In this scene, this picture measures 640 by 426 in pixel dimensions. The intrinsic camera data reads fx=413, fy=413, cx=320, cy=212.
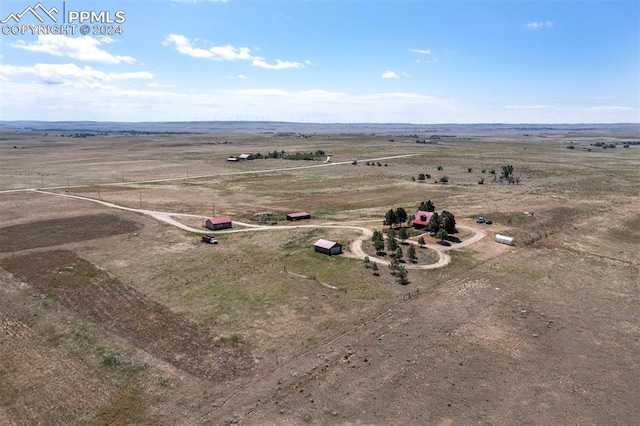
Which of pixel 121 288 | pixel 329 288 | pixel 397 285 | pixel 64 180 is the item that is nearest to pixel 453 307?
pixel 397 285

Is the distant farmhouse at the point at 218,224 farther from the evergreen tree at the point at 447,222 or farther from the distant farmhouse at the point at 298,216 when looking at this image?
the evergreen tree at the point at 447,222

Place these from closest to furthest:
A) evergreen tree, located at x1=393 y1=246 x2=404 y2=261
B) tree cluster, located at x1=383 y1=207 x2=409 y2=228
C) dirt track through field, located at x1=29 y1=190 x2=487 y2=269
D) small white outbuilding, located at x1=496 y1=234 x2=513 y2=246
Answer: evergreen tree, located at x1=393 y1=246 x2=404 y2=261 < dirt track through field, located at x1=29 y1=190 x2=487 y2=269 < small white outbuilding, located at x1=496 y1=234 x2=513 y2=246 < tree cluster, located at x1=383 y1=207 x2=409 y2=228

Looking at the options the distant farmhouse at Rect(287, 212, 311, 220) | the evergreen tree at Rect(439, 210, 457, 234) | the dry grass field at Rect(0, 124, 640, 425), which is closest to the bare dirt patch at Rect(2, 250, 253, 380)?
the dry grass field at Rect(0, 124, 640, 425)

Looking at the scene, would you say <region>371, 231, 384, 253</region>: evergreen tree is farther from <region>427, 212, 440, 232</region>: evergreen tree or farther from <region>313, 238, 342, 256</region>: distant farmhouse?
<region>427, 212, 440, 232</region>: evergreen tree

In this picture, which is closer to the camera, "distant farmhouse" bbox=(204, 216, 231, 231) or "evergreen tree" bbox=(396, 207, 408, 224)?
"evergreen tree" bbox=(396, 207, 408, 224)

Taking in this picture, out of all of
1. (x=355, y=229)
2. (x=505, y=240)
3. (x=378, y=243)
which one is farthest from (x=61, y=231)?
(x=505, y=240)

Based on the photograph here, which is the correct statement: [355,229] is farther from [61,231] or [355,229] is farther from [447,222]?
[61,231]
